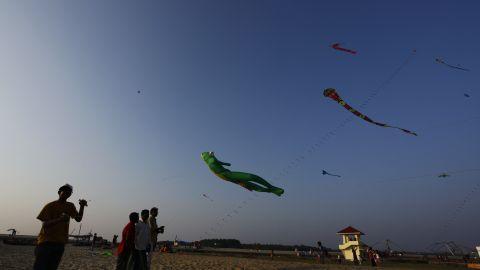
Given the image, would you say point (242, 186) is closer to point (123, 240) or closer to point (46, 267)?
point (123, 240)

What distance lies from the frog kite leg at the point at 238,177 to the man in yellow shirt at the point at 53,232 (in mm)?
6430

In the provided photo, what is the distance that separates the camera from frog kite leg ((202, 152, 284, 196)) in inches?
406

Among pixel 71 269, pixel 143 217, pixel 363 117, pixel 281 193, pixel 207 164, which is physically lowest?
pixel 71 269

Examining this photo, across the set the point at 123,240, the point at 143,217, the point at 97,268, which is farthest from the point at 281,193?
the point at 97,268

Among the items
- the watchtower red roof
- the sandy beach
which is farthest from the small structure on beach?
the sandy beach

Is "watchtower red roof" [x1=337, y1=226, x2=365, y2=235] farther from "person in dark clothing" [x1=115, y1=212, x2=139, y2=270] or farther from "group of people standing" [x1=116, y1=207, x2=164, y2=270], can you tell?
"person in dark clothing" [x1=115, y1=212, x2=139, y2=270]

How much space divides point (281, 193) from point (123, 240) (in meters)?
5.24

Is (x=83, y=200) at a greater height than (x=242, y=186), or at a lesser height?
lesser

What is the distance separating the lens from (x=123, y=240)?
20.4 ft

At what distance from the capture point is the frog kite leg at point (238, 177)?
10311 millimetres

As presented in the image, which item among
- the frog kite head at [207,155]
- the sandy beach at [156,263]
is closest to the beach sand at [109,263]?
the sandy beach at [156,263]

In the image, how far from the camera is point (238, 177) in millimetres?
10992

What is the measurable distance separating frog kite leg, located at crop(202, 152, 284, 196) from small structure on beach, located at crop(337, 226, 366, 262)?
20.3m

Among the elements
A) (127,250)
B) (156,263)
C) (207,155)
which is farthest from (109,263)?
(127,250)
